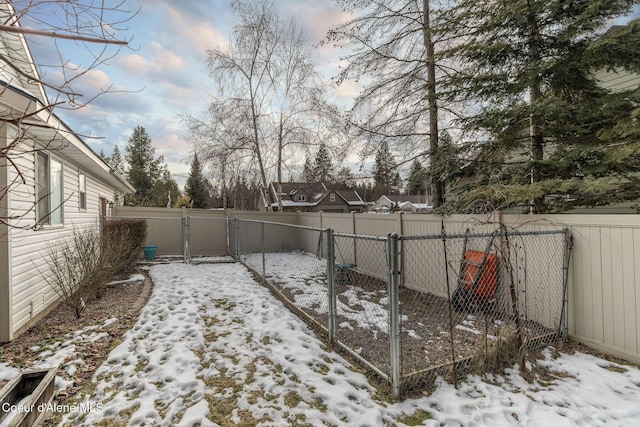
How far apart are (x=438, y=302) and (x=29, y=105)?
235 inches

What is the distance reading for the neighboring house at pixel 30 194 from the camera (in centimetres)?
325

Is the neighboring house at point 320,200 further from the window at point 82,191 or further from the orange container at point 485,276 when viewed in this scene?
the orange container at point 485,276

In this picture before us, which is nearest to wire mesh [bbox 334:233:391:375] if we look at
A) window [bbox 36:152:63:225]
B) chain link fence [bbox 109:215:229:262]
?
window [bbox 36:152:63:225]

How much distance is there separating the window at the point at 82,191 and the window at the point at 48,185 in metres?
1.53

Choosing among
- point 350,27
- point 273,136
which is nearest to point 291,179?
point 273,136

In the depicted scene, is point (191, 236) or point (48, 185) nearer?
point (48, 185)

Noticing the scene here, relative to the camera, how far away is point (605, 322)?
3.30 meters

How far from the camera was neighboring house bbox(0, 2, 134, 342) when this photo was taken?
3.25 meters

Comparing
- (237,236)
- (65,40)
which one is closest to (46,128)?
(65,40)

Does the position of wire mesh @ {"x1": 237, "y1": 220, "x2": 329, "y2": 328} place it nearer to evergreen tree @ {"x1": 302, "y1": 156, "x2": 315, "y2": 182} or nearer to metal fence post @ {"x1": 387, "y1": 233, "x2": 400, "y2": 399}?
metal fence post @ {"x1": 387, "y1": 233, "x2": 400, "y2": 399}

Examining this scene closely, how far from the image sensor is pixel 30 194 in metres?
3.27

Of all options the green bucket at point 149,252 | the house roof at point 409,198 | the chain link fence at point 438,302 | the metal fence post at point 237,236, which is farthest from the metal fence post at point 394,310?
the house roof at point 409,198

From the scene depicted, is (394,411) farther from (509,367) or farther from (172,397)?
(172,397)

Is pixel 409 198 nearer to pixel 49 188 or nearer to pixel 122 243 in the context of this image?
pixel 122 243
